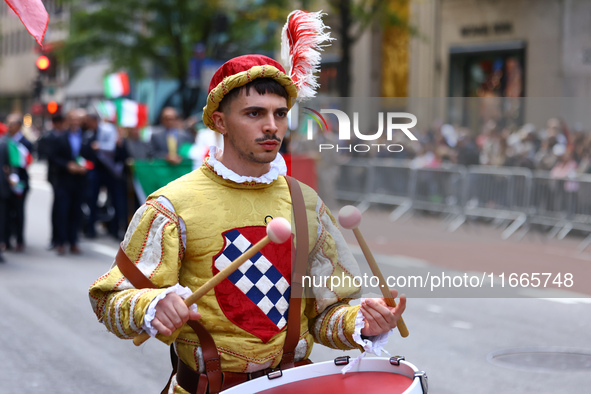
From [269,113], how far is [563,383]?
13.2 ft

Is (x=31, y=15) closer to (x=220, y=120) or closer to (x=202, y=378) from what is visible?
(x=220, y=120)

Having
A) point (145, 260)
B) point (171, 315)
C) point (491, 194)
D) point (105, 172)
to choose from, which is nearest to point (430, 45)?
point (491, 194)

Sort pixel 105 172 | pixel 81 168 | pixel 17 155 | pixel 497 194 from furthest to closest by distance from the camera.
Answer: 1. pixel 105 172
2. pixel 497 194
3. pixel 81 168
4. pixel 17 155

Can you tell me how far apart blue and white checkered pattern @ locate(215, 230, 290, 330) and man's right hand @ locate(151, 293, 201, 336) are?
0.89ft

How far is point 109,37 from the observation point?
27.1 metres

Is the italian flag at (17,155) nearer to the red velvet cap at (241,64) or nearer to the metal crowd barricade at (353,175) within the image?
the metal crowd barricade at (353,175)

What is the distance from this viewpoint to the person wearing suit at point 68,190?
1166 centimetres

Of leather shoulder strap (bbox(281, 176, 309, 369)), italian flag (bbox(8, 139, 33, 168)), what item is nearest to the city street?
leather shoulder strap (bbox(281, 176, 309, 369))

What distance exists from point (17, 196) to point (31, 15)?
388 inches

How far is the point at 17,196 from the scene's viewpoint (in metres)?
12.1

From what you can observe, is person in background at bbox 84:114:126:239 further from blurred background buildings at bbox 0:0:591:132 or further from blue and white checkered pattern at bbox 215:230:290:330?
blue and white checkered pattern at bbox 215:230:290:330

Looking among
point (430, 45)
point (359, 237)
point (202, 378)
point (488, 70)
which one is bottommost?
point (202, 378)

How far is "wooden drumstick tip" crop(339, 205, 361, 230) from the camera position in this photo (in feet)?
7.21

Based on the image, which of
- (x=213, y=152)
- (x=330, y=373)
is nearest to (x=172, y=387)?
(x=330, y=373)
